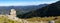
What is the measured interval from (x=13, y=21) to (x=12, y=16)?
274cm

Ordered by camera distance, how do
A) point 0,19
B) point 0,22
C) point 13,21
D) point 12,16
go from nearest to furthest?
1. point 0,22
2. point 0,19
3. point 13,21
4. point 12,16

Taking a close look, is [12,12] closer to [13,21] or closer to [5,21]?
[13,21]

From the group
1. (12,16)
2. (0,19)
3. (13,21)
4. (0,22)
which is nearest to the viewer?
(0,22)

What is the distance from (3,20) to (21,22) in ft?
14.9

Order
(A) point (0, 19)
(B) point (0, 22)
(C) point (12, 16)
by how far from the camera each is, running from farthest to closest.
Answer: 1. (C) point (12, 16)
2. (A) point (0, 19)
3. (B) point (0, 22)

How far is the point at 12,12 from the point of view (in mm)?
37438

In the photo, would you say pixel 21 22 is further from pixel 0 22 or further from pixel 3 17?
pixel 0 22

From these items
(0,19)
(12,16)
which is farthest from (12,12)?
(0,19)

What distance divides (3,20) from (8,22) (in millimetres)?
1179

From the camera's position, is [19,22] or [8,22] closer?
Result: [8,22]

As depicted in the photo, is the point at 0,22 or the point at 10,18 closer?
the point at 0,22

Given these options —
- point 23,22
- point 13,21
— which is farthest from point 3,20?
point 23,22

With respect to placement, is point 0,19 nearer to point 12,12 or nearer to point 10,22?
point 10,22

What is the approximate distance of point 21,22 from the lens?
3444 centimetres
